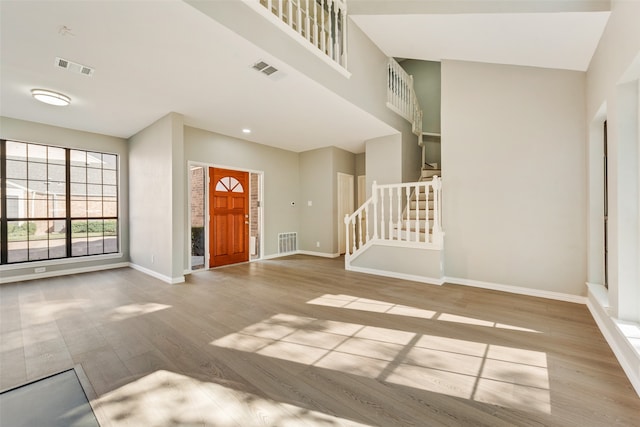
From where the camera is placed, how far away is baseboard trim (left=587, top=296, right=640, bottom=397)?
1.73 m

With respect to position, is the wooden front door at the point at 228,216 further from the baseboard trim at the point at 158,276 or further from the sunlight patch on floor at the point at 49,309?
the sunlight patch on floor at the point at 49,309

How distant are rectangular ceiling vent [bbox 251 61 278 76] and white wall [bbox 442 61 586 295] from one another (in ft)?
9.14

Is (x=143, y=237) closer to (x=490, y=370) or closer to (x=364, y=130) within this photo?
(x=364, y=130)

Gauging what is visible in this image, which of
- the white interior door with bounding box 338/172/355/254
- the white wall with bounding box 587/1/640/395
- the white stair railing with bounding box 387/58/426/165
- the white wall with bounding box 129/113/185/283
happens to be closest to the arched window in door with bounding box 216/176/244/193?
the white wall with bounding box 129/113/185/283

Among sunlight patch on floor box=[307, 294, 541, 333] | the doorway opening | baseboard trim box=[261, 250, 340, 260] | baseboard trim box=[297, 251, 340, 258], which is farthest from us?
baseboard trim box=[297, 251, 340, 258]

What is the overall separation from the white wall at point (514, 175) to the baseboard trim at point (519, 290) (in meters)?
0.05

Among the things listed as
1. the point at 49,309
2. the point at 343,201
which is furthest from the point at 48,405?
the point at 343,201

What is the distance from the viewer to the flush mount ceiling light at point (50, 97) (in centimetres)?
334

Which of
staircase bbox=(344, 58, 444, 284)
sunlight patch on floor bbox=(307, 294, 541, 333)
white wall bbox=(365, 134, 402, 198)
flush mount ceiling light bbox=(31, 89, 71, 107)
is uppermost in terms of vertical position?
flush mount ceiling light bbox=(31, 89, 71, 107)

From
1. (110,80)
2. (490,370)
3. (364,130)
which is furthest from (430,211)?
(110,80)

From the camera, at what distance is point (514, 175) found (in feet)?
12.2

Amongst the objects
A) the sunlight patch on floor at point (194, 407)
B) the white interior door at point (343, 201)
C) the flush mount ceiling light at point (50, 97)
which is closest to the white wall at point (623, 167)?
the sunlight patch on floor at point (194, 407)

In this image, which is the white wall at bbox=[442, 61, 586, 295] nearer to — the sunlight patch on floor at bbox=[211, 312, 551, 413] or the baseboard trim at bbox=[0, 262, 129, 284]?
the sunlight patch on floor at bbox=[211, 312, 551, 413]

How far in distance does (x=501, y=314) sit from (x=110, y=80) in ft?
16.7
